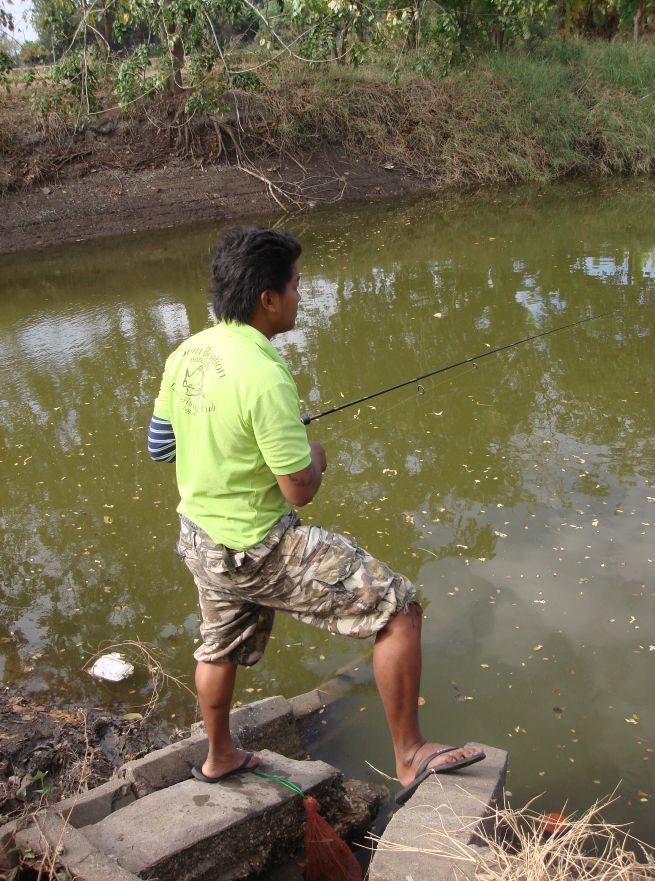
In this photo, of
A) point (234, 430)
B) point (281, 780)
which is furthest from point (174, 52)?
point (281, 780)

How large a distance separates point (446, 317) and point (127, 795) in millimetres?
5901

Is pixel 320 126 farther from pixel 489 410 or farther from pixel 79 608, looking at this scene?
pixel 79 608

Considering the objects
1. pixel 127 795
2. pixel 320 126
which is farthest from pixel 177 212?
pixel 127 795

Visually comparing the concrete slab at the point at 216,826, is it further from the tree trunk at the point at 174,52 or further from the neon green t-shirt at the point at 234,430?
the tree trunk at the point at 174,52

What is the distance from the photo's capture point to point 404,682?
8.05ft

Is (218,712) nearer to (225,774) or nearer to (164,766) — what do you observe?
(225,774)

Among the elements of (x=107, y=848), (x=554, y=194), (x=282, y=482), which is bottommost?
(x=554, y=194)

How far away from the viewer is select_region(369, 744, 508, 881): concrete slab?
7.13 ft

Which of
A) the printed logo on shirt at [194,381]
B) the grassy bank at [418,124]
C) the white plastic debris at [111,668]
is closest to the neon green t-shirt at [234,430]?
Answer: the printed logo on shirt at [194,381]

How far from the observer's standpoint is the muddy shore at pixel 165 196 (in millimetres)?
13336

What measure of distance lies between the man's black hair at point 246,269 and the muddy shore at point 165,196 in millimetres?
11208

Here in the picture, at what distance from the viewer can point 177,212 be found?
1405cm

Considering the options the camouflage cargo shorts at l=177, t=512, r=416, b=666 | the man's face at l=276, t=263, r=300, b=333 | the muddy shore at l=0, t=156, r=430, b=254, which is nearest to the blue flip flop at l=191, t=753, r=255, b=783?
the camouflage cargo shorts at l=177, t=512, r=416, b=666

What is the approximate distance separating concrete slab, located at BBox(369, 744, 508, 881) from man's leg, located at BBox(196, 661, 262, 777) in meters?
0.60
